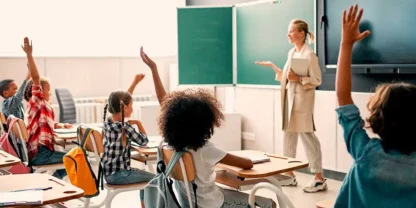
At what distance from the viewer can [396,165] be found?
1.73m

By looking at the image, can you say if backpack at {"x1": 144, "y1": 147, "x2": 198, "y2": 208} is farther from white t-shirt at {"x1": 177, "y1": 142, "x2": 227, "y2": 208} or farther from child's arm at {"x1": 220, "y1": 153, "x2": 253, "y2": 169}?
child's arm at {"x1": 220, "y1": 153, "x2": 253, "y2": 169}

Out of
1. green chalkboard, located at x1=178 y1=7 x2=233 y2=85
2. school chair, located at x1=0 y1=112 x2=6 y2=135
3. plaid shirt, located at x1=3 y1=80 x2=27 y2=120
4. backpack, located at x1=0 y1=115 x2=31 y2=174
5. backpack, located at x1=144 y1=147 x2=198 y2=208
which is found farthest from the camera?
green chalkboard, located at x1=178 y1=7 x2=233 y2=85

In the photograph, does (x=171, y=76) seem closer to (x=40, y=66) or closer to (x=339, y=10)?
(x=40, y=66)

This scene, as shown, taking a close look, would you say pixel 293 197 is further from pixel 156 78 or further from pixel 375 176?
pixel 375 176

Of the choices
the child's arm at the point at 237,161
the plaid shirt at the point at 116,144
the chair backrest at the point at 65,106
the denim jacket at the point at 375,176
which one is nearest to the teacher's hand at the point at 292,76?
the plaid shirt at the point at 116,144

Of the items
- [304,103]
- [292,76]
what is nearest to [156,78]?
[292,76]

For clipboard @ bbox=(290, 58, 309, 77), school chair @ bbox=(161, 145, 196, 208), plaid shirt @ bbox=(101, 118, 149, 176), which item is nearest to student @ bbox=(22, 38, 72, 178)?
plaid shirt @ bbox=(101, 118, 149, 176)

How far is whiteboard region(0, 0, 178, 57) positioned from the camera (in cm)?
730

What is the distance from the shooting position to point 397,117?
1.70m

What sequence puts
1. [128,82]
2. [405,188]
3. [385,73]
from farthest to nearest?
[128,82], [385,73], [405,188]

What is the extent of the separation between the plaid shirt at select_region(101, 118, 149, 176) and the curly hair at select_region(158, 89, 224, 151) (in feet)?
3.17

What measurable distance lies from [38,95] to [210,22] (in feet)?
10.2

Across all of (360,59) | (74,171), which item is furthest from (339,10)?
(74,171)

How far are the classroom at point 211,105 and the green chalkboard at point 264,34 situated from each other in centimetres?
2
